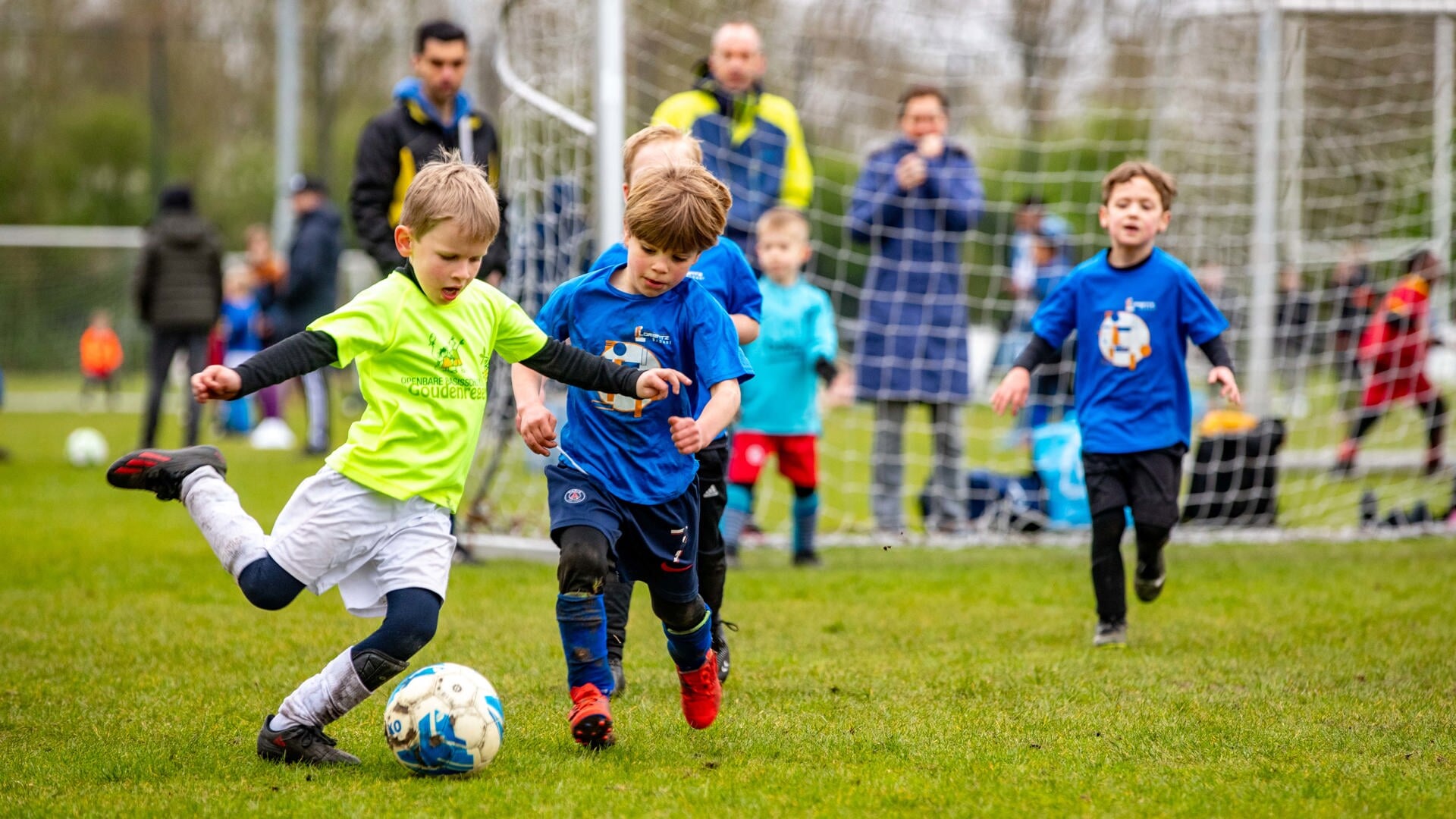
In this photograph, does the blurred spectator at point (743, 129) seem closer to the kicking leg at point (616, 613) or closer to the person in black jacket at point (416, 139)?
the person in black jacket at point (416, 139)

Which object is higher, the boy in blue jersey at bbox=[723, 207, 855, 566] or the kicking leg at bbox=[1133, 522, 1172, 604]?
the boy in blue jersey at bbox=[723, 207, 855, 566]

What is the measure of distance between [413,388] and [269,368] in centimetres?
40

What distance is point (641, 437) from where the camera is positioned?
3.81m

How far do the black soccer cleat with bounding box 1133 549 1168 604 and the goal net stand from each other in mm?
2386

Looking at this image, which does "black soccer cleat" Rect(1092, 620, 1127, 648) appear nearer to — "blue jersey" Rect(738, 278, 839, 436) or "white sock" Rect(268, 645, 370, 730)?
"blue jersey" Rect(738, 278, 839, 436)

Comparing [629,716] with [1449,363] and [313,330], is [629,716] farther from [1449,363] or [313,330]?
[1449,363]

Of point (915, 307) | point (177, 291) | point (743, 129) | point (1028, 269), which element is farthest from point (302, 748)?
point (1028, 269)

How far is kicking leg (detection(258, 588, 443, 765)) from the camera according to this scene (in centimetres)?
351

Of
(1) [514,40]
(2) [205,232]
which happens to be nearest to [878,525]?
(1) [514,40]

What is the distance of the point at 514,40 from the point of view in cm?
796

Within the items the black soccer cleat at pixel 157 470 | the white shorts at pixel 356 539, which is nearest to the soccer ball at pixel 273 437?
the black soccer cleat at pixel 157 470

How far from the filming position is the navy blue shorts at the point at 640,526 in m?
3.72

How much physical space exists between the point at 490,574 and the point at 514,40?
3104mm

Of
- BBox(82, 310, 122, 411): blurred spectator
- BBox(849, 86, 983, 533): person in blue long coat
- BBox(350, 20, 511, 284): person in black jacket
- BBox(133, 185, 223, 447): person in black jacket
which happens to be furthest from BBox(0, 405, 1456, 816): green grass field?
BBox(82, 310, 122, 411): blurred spectator
